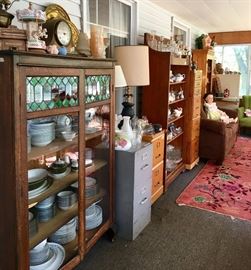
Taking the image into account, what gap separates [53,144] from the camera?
1946mm

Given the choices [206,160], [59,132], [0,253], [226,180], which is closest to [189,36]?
[206,160]

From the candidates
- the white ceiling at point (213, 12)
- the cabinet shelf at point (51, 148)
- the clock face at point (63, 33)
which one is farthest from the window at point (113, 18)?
the cabinet shelf at point (51, 148)

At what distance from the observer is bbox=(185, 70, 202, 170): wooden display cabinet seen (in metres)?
4.12

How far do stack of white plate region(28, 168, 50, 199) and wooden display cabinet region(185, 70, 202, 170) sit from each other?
2.70m

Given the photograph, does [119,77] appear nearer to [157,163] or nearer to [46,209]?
[157,163]

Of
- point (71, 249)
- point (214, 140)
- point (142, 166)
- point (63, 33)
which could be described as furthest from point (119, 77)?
point (214, 140)

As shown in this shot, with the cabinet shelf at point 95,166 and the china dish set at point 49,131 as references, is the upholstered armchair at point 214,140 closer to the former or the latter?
the cabinet shelf at point 95,166

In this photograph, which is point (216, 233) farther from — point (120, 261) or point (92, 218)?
point (92, 218)

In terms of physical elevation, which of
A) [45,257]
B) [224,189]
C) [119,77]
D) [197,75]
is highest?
[197,75]

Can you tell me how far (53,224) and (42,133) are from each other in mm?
607

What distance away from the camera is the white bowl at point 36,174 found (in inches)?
68.9

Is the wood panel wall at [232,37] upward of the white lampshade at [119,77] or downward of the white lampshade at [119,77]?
upward

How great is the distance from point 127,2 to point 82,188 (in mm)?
2530

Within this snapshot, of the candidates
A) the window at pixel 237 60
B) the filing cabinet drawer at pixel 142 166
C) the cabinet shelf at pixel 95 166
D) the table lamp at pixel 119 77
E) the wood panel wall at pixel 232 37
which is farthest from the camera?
the window at pixel 237 60
